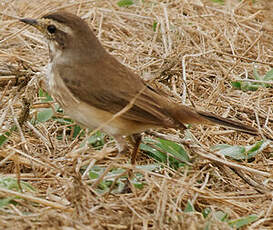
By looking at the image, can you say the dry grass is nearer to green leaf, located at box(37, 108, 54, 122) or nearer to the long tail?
green leaf, located at box(37, 108, 54, 122)

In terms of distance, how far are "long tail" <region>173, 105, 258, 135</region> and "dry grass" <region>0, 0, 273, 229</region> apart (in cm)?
26

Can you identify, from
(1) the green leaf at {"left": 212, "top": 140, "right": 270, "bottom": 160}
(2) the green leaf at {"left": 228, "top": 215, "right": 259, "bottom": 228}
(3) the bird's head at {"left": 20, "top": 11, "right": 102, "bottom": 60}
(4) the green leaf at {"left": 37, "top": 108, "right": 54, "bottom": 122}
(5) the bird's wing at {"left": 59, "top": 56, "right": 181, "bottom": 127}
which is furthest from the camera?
(4) the green leaf at {"left": 37, "top": 108, "right": 54, "bottom": 122}

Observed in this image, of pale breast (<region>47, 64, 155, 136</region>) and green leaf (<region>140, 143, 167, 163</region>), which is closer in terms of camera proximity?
pale breast (<region>47, 64, 155, 136</region>)

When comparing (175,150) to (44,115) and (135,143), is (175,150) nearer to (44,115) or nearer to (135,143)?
(135,143)

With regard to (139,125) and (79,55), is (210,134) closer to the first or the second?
(139,125)

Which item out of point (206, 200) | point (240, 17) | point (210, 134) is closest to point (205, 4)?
point (240, 17)

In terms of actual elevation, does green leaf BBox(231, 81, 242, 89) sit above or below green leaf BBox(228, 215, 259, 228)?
above

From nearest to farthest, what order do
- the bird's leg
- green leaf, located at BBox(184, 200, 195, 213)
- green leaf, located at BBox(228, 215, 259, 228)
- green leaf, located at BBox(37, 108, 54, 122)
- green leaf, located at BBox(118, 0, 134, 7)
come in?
green leaf, located at BBox(228, 215, 259, 228) → green leaf, located at BBox(184, 200, 195, 213) → the bird's leg → green leaf, located at BBox(37, 108, 54, 122) → green leaf, located at BBox(118, 0, 134, 7)

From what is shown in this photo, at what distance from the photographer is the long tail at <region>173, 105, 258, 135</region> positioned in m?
4.51

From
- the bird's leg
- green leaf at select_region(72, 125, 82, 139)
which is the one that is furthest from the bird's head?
green leaf at select_region(72, 125, 82, 139)

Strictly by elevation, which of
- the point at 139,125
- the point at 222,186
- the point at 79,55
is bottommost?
the point at 222,186

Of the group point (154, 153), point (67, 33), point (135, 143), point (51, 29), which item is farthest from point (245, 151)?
point (51, 29)

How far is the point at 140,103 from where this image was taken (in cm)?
439

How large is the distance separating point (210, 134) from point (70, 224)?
2196 millimetres
